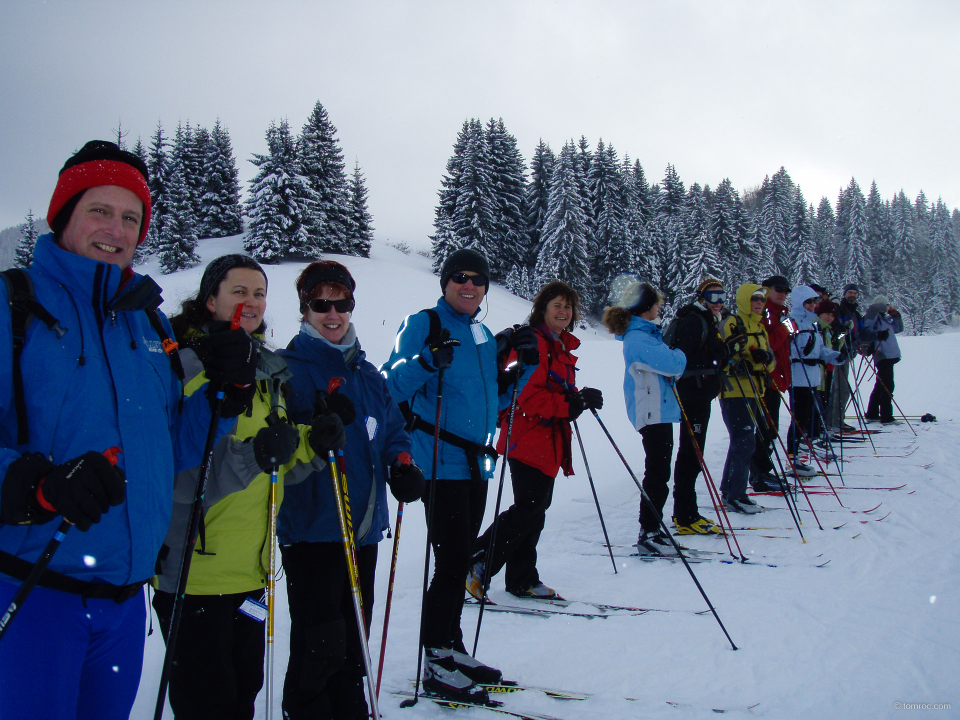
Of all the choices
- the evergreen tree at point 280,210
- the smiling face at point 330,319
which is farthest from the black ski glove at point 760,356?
the evergreen tree at point 280,210

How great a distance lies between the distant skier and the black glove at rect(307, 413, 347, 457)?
3.27 m

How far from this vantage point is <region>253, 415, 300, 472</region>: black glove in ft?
6.84

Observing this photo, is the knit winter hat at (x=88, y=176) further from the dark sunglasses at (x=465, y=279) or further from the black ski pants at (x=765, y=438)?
the black ski pants at (x=765, y=438)

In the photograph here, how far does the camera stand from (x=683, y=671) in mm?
3062

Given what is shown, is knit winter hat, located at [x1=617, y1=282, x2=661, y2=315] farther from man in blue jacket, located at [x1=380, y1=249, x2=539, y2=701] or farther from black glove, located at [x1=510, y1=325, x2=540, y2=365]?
man in blue jacket, located at [x1=380, y1=249, x2=539, y2=701]

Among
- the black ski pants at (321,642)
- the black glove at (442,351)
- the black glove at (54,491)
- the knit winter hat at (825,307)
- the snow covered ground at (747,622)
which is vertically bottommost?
the snow covered ground at (747,622)

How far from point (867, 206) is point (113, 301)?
284ft

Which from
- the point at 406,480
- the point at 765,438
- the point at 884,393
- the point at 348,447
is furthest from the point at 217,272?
the point at 884,393

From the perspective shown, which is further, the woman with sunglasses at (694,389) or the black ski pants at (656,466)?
the woman with sunglasses at (694,389)

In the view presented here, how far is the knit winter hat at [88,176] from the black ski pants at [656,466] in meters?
4.33

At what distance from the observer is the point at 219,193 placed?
4122 centimetres

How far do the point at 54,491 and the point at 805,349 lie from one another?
8.80 meters

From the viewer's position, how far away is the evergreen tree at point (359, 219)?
36438mm

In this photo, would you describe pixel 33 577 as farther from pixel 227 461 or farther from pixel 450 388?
pixel 450 388
